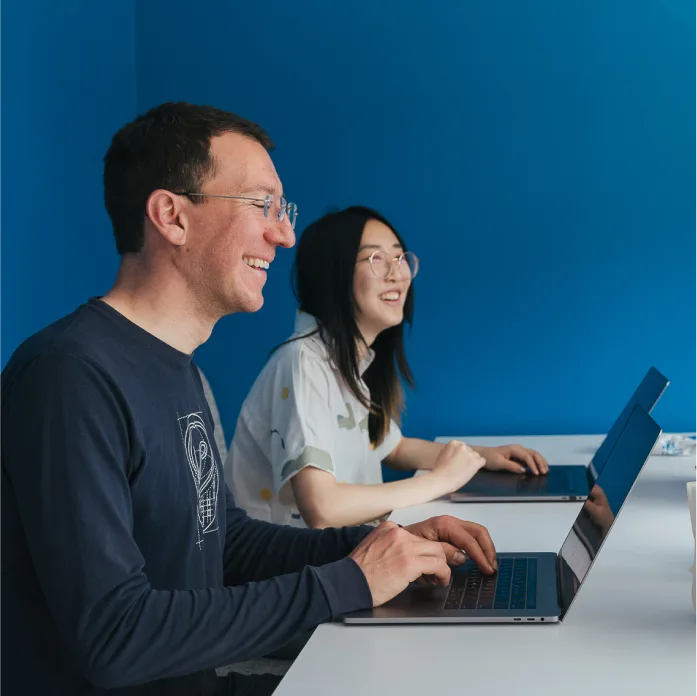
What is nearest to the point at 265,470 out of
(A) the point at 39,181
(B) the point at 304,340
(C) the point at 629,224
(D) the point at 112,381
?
(B) the point at 304,340

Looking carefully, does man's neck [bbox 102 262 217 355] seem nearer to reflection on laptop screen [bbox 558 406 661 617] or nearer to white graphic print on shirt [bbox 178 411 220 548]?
white graphic print on shirt [bbox 178 411 220 548]

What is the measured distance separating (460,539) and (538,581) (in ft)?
0.45

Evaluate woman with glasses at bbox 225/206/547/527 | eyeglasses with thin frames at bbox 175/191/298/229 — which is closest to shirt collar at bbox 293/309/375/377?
woman with glasses at bbox 225/206/547/527

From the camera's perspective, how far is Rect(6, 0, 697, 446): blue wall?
120 inches

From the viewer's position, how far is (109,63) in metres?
3.29

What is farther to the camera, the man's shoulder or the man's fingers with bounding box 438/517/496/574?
the man's fingers with bounding box 438/517/496/574

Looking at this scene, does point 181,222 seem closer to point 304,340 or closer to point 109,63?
point 304,340

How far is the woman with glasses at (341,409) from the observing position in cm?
189

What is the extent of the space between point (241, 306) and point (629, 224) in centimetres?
203

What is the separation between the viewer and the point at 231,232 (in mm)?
1336

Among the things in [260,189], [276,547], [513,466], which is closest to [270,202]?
[260,189]

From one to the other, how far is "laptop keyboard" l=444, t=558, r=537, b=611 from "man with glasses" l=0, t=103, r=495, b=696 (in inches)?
1.3

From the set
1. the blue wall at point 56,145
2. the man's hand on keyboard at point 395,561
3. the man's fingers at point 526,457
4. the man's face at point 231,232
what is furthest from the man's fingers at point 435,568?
the blue wall at point 56,145

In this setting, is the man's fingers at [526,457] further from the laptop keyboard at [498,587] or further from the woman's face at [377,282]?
the laptop keyboard at [498,587]
